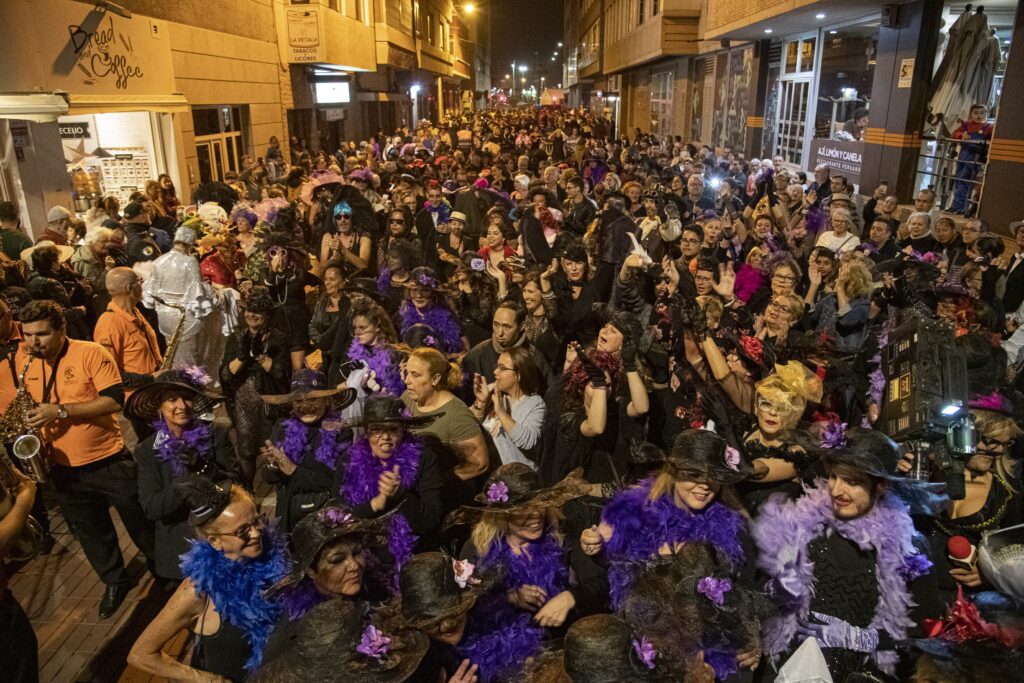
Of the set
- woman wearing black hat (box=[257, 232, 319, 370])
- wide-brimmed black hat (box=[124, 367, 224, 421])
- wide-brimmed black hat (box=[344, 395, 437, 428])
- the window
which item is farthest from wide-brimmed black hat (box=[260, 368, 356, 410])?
the window

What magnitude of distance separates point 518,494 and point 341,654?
3.27 ft

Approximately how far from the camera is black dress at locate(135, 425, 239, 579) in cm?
320

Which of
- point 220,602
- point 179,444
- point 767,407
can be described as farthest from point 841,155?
point 220,602

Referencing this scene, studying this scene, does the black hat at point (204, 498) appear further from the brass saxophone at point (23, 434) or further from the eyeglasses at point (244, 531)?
the brass saxophone at point (23, 434)

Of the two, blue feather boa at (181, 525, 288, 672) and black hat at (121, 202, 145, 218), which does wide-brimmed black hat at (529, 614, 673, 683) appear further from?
black hat at (121, 202, 145, 218)

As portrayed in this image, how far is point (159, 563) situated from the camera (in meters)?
3.34

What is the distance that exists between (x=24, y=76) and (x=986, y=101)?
13.8 m

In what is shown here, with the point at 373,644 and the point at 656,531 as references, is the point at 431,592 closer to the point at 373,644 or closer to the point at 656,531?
the point at 373,644

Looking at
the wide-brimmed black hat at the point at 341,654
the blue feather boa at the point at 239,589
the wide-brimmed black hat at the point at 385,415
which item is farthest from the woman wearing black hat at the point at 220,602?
the wide-brimmed black hat at the point at 385,415

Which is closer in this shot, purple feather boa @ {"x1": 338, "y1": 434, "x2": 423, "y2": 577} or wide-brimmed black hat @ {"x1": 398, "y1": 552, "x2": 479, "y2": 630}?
wide-brimmed black hat @ {"x1": 398, "y1": 552, "x2": 479, "y2": 630}

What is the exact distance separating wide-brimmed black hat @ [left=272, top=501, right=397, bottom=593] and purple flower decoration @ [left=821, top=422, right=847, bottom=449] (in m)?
1.84

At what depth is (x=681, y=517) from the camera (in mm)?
2758

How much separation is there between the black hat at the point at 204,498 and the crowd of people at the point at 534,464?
12 millimetres

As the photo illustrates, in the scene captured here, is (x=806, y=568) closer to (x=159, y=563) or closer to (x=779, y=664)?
(x=779, y=664)
